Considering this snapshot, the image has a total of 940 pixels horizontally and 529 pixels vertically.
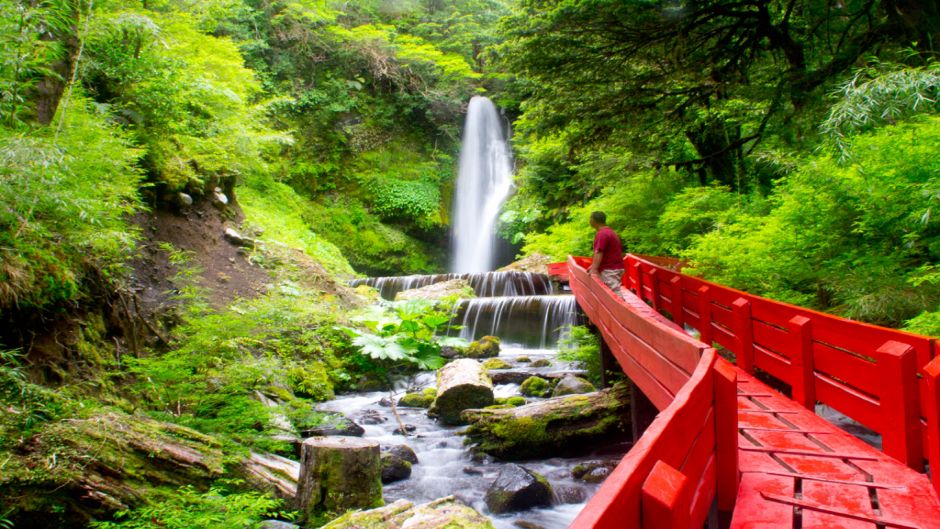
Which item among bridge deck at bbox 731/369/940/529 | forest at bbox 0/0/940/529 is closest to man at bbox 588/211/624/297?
forest at bbox 0/0/940/529

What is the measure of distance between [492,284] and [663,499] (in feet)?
55.4

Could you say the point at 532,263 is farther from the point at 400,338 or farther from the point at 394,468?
the point at 394,468

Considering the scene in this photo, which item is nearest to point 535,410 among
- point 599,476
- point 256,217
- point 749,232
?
point 599,476

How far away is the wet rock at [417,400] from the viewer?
985 cm

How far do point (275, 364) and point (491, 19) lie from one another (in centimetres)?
2787

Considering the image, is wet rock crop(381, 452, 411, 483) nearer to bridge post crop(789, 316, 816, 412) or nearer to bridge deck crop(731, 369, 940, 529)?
bridge deck crop(731, 369, 940, 529)

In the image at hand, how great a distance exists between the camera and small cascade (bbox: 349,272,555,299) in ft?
58.9

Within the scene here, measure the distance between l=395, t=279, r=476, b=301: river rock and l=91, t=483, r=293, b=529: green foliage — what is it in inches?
473

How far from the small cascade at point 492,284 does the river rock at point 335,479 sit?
12.7 meters

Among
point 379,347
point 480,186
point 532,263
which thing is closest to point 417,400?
point 379,347

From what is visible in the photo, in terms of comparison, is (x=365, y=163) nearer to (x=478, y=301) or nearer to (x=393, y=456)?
(x=478, y=301)

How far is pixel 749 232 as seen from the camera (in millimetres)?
8531

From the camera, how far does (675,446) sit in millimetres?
1782

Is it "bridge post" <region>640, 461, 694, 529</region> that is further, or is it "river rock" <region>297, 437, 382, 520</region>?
"river rock" <region>297, 437, 382, 520</region>
